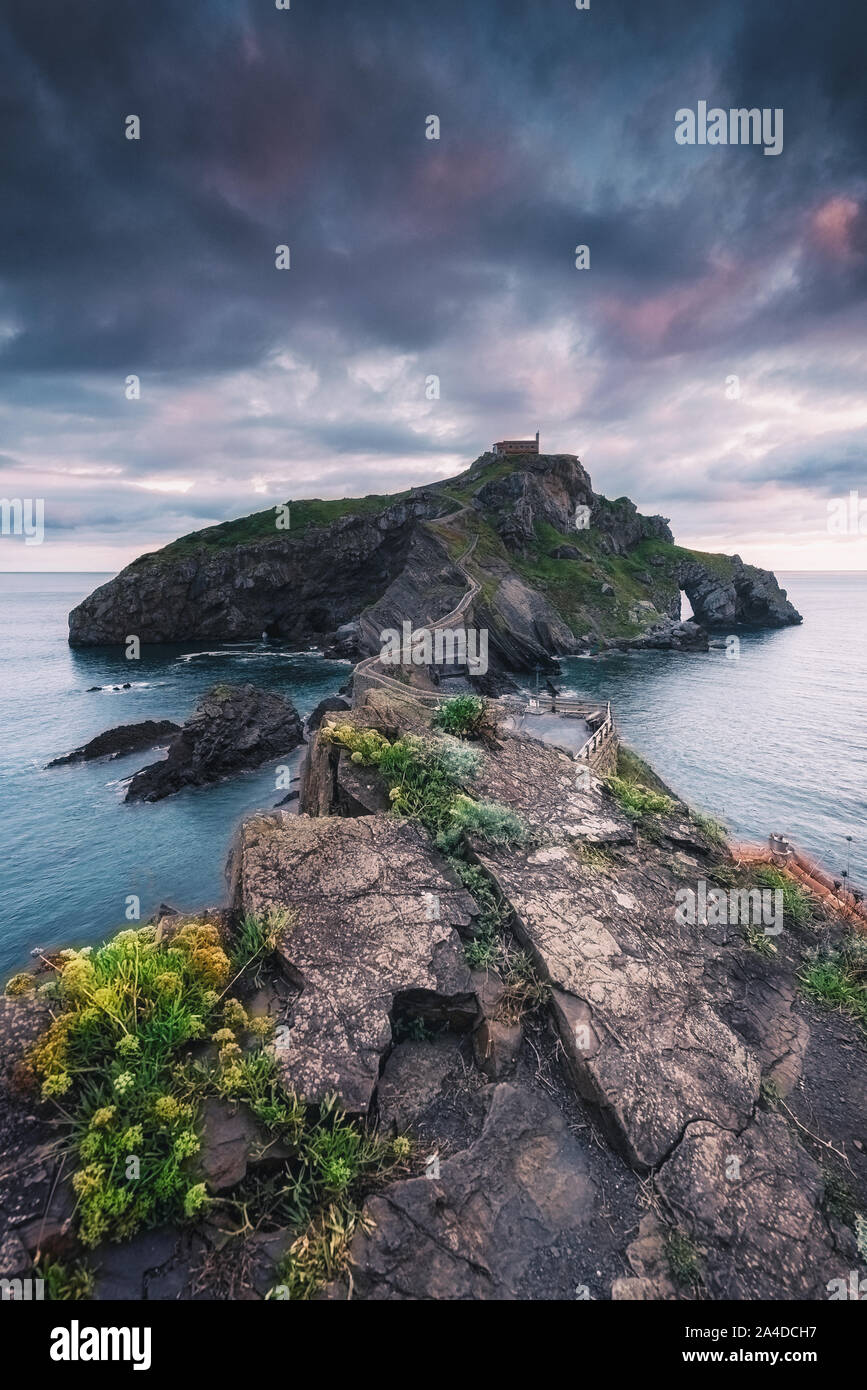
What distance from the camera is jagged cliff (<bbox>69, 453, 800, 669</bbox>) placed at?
83.4 meters

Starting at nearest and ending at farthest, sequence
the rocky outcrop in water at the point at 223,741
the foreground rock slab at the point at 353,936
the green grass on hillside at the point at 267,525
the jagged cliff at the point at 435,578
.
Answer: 1. the foreground rock slab at the point at 353,936
2. the rocky outcrop in water at the point at 223,741
3. the jagged cliff at the point at 435,578
4. the green grass on hillside at the point at 267,525

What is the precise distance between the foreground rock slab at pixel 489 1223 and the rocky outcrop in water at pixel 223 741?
33.3m

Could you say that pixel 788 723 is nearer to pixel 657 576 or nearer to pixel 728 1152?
pixel 728 1152

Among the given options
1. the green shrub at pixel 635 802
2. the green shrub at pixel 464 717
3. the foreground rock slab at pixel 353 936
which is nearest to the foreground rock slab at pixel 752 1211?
the foreground rock slab at pixel 353 936

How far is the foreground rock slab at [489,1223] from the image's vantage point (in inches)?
250

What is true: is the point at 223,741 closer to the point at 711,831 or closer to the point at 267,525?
the point at 711,831

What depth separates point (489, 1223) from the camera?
6906mm

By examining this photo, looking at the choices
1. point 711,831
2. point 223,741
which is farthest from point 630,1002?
point 223,741

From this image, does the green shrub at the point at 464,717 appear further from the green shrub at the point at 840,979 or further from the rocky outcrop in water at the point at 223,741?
the rocky outcrop in water at the point at 223,741

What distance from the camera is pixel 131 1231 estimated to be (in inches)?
237

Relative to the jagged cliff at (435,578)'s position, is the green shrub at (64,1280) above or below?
below

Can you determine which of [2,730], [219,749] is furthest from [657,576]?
[2,730]

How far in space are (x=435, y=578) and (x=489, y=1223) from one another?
254 feet
